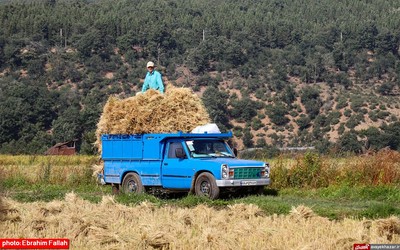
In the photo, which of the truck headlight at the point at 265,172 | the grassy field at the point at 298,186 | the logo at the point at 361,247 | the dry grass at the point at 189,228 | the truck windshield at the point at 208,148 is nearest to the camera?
the logo at the point at 361,247

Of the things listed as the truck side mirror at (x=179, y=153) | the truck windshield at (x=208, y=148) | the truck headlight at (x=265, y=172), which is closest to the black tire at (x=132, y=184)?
the truck side mirror at (x=179, y=153)

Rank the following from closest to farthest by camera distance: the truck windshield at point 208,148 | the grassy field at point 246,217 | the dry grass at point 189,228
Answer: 1. the dry grass at point 189,228
2. the grassy field at point 246,217
3. the truck windshield at point 208,148

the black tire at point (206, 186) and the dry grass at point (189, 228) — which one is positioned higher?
the black tire at point (206, 186)

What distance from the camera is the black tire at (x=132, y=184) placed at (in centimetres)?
2041

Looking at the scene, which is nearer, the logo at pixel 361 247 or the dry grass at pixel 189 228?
the logo at pixel 361 247

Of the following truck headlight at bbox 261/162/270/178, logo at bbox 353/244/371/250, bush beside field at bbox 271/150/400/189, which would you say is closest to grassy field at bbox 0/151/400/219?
bush beside field at bbox 271/150/400/189

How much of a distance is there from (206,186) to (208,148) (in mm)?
1368

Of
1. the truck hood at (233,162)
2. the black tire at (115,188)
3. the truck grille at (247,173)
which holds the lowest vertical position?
the black tire at (115,188)

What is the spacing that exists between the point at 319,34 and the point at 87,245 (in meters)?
98.0

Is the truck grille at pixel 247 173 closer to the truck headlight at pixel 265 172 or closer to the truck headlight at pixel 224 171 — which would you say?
the truck headlight at pixel 265 172

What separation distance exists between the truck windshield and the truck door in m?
0.27

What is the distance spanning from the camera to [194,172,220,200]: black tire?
1852cm

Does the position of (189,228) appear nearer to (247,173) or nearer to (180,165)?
(247,173)

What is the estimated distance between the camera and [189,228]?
1204 centimetres
